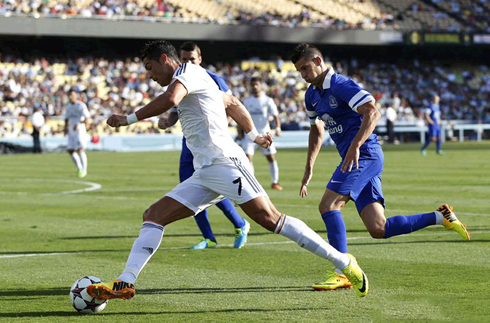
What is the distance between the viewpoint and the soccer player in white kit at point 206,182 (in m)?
6.58

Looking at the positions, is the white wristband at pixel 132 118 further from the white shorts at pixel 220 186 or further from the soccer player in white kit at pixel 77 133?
the soccer player in white kit at pixel 77 133

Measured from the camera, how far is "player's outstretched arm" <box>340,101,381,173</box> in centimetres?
703

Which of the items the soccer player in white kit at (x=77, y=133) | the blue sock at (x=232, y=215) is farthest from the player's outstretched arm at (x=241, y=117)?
the soccer player in white kit at (x=77, y=133)

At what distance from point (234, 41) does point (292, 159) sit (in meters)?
24.3

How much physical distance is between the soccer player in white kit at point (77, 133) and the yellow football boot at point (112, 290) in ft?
59.4

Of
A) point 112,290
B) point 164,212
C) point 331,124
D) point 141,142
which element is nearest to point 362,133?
point 331,124

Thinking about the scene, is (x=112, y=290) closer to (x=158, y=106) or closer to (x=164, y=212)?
(x=164, y=212)

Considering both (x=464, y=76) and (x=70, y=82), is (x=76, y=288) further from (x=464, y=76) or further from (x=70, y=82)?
(x=464, y=76)

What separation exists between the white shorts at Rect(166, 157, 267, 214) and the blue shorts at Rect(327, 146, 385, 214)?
3.63 ft

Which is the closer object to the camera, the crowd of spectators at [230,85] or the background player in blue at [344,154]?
the background player in blue at [344,154]

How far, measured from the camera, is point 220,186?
6.65 m

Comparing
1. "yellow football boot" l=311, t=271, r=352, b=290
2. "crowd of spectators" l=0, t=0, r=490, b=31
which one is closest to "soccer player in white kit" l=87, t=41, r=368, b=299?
"yellow football boot" l=311, t=271, r=352, b=290

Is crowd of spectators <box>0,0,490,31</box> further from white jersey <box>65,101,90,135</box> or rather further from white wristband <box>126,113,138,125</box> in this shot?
white wristband <box>126,113,138,125</box>

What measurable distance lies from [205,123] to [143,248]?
106cm
